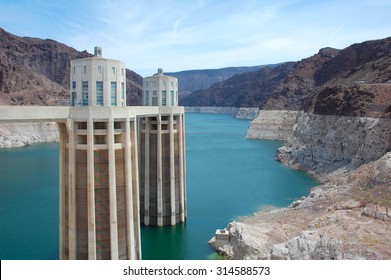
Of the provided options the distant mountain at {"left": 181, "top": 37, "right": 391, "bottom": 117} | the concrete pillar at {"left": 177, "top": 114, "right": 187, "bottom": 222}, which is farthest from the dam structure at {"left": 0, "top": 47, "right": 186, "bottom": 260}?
the distant mountain at {"left": 181, "top": 37, "right": 391, "bottom": 117}

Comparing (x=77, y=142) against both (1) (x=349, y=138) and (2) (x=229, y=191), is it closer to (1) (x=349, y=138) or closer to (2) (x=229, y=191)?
(2) (x=229, y=191)

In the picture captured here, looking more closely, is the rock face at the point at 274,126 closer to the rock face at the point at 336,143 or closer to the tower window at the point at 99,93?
the rock face at the point at 336,143

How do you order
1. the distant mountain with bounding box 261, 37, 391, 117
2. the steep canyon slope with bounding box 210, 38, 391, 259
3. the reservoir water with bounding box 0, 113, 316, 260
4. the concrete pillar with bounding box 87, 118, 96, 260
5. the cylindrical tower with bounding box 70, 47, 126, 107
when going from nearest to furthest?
the steep canyon slope with bounding box 210, 38, 391, 259 < the concrete pillar with bounding box 87, 118, 96, 260 < the cylindrical tower with bounding box 70, 47, 126, 107 < the reservoir water with bounding box 0, 113, 316, 260 < the distant mountain with bounding box 261, 37, 391, 117

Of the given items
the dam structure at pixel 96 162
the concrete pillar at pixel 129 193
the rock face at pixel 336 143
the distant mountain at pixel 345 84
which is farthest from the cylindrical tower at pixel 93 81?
the distant mountain at pixel 345 84

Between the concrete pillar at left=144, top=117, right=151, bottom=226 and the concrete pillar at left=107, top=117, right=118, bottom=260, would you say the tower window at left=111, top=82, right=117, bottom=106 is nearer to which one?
the concrete pillar at left=107, top=117, right=118, bottom=260

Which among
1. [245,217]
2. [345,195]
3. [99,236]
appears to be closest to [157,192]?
[245,217]

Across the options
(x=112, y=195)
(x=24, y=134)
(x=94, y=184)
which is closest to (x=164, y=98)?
(x=112, y=195)
